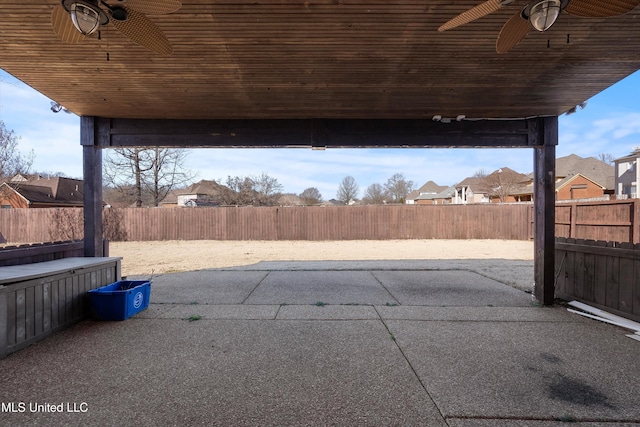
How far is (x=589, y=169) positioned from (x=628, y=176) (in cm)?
659

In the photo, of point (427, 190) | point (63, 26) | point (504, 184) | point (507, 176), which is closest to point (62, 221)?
point (63, 26)

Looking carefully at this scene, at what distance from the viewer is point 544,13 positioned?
7.57ft

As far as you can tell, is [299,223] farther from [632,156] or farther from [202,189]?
[202,189]

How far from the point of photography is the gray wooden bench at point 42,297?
3002 mm

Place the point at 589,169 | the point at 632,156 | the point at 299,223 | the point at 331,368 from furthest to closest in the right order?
the point at 589,169 < the point at 632,156 < the point at 299,223 < the point at 331,368

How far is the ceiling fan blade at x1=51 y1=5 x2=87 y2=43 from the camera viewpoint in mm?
2398

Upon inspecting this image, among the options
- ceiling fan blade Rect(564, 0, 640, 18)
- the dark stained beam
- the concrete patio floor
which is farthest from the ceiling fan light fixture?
ceiling fan blade Rect(564, 0, 640, 18)

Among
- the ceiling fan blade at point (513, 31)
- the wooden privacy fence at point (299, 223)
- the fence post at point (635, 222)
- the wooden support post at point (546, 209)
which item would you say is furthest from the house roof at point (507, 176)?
the ceiling fan blade at point (513, 31)

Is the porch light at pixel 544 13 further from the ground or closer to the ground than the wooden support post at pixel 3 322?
further from the ground

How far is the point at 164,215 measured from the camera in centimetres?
1727

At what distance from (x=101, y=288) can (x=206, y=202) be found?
39797 millimetres

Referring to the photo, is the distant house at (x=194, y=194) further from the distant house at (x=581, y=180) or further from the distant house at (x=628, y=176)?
the distant house at (x=628, y=176)

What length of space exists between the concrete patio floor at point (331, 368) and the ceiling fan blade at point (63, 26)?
2.91 m

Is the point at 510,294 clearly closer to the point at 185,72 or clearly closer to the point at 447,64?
the point at 447,64
